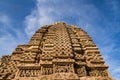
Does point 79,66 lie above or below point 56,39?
below

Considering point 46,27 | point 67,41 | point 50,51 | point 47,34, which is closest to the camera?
point 50,51

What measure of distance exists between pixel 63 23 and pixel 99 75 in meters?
6.47

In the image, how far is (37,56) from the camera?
969cm

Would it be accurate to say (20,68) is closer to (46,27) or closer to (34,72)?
(34,72)

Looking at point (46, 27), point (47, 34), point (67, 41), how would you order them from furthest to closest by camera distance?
point (46, 27) → point (47, 34) → point (67, 41)

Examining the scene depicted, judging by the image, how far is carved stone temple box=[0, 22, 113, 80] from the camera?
26.8 ft

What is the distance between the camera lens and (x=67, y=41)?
1029 cm

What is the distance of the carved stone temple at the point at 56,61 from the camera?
8180mm

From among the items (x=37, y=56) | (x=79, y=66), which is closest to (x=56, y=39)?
(x=37, y=56)

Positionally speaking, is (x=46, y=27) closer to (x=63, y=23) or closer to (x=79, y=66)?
(x=63, y=23)

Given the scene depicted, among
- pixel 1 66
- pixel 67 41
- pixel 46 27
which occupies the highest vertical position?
pixel 46 27

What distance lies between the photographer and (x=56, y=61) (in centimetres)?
841

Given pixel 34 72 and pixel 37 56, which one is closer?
pixel 34 72

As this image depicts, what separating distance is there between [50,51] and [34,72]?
1706mm
